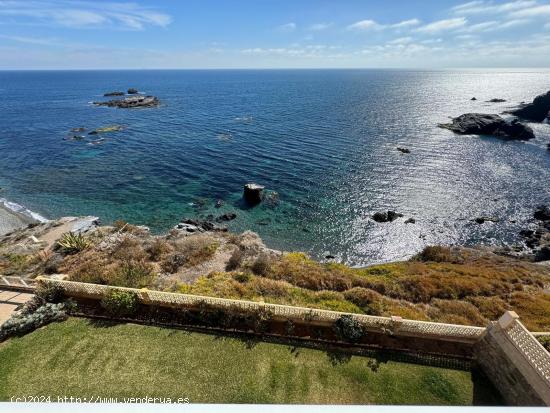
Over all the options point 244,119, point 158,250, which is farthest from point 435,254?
point 244,119

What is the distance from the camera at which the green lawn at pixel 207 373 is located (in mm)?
11500

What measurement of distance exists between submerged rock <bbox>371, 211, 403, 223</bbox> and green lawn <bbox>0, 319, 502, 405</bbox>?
24.9 metres

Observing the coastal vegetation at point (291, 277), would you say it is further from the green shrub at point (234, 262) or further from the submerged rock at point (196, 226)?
the submerged rock at point (196, 226)

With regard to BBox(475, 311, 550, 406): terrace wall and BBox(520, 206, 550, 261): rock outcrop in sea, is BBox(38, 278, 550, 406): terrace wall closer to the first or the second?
BBox(475, 311, 550, 406): terrace wall

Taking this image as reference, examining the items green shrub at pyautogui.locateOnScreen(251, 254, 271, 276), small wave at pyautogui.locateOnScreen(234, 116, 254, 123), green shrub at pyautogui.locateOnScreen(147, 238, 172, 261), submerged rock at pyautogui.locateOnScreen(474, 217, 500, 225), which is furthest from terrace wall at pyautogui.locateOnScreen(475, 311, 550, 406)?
small wave at pyautogui.locateOnScreen(234, 116, 254, 123)

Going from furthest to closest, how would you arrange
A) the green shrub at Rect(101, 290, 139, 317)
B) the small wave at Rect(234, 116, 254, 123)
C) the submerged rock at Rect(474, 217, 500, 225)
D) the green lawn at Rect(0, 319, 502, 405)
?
the small wave at Rect(234, 116, 254, 123), the submerged rock at Rect(474, 217, 500, 225), the green shrub at Rect(101, 290, 139, 317), the green lawn at Rect(0, 319, 502, 405)

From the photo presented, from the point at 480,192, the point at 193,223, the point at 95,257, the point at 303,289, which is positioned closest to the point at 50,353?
the point at 95,257

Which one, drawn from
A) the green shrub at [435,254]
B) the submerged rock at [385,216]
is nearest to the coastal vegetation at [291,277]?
the green shrub at [435,254]

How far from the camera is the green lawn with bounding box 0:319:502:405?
11500mm

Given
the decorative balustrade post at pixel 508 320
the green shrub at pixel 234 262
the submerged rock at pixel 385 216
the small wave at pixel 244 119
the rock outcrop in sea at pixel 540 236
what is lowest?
the rock outcrop in sea at pixel 540 236

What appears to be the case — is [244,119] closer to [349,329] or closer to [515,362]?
[349,329]

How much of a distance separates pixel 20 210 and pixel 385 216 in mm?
43974

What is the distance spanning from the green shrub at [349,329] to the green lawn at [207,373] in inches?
34.9

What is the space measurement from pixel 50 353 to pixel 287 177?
37.5 m
